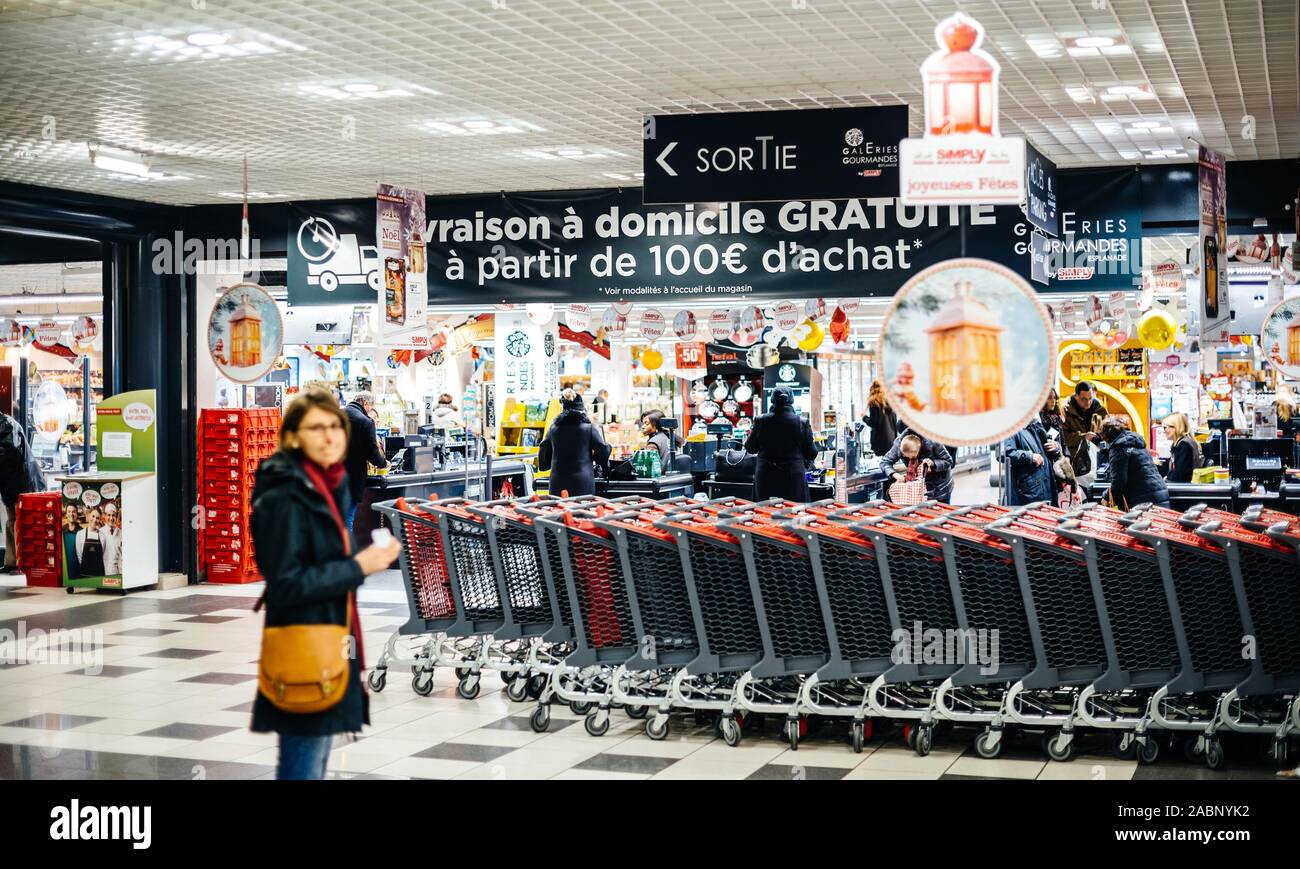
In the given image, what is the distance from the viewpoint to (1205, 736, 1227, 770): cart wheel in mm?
6098

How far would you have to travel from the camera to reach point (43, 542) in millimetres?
13047

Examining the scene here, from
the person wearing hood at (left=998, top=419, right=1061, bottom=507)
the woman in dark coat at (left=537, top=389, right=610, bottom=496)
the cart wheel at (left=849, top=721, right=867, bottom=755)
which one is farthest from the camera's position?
the woman in dark coat at (left=537, top=389, right=610, bottom=496)

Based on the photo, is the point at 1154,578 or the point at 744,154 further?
the point at 744,154

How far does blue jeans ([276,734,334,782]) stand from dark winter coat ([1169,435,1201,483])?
33.7ft

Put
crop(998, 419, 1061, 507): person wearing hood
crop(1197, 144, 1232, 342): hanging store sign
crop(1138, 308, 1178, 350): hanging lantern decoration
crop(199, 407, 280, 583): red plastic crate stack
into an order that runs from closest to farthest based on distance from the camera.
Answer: crop(1197, 144, 1232, 342): hanging store sign → crop(998, 419, 1061, 507): person wearing hood → crop(199, 407, 280, 583): red plastic crate stack → crop(1138, 308, 1178, 350): hanging lantern decoration

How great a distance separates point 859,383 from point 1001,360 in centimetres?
3348

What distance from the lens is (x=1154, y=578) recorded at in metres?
6.20

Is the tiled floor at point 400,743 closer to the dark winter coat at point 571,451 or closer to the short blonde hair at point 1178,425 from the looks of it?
the dark winter coat at point 571,451

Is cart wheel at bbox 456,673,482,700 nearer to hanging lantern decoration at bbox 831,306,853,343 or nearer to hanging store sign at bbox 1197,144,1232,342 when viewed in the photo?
hanging store sign at bbox 1197,144,1232,342

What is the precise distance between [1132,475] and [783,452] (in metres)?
2.65

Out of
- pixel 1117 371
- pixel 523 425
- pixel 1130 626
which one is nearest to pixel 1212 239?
pixel 1130 626
